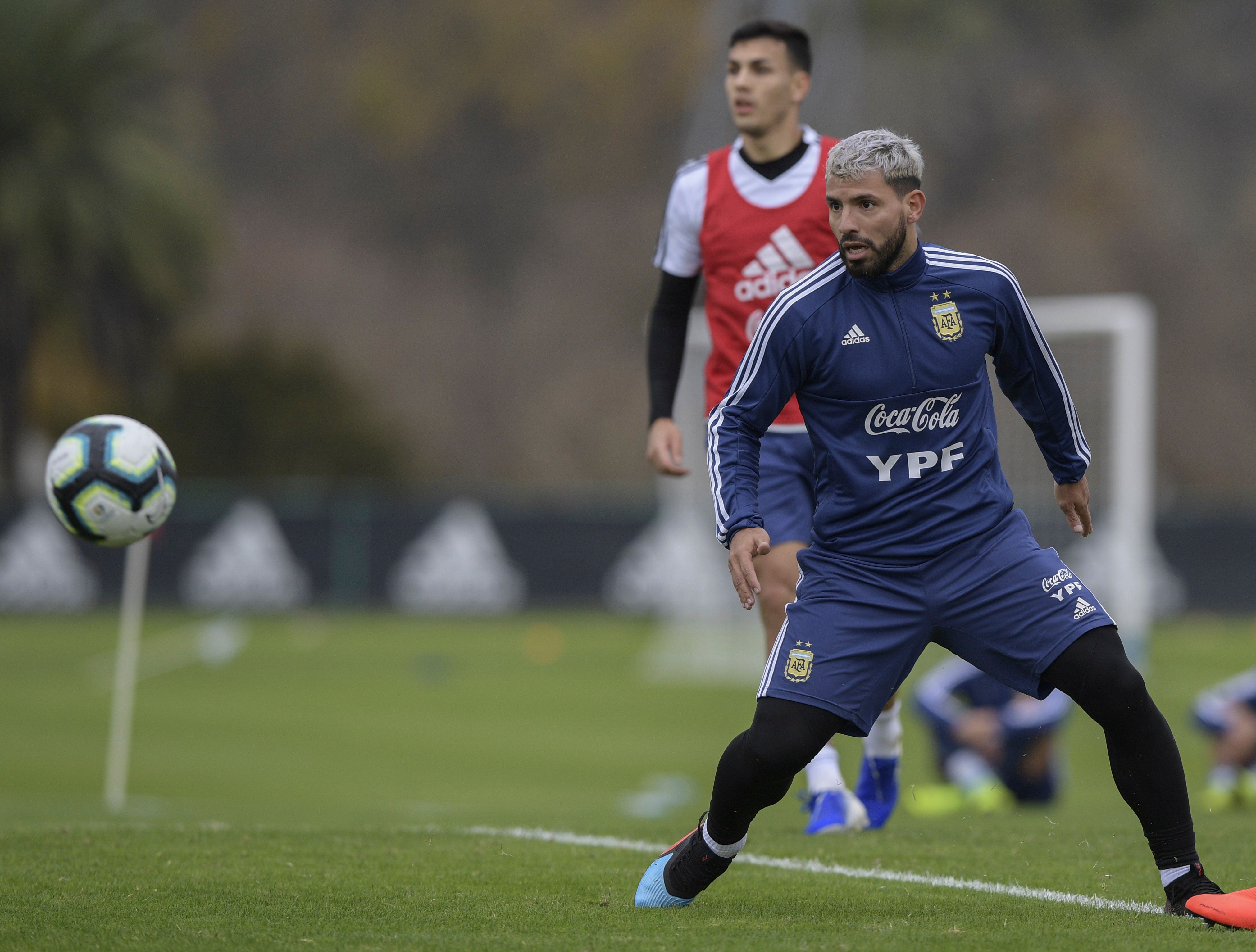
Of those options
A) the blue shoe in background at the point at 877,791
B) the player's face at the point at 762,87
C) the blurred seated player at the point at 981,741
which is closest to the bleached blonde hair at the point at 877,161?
the player's face at the point at 762,87

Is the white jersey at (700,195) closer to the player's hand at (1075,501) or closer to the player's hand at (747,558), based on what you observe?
the player's hand at (1075,501)

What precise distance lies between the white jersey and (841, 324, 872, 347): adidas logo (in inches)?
62.3

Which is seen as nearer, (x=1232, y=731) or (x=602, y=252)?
(x=1232, y=731)

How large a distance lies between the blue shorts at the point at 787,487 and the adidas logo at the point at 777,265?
537 millimetres

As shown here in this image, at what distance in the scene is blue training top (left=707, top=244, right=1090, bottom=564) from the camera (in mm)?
4891

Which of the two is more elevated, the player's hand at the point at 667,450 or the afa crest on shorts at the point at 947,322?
the afa crest on shorts at the point at 947,322

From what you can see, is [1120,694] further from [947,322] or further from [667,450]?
[667,450]

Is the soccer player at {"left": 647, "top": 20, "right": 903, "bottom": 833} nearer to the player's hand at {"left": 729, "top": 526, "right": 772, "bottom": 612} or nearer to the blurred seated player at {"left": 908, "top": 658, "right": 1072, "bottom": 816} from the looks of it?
the player's hand at {"left": 729, "top": 526, "right": 772, "bottom": 612}

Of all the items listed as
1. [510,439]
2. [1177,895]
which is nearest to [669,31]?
[510,439]

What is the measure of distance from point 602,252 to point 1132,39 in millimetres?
17545

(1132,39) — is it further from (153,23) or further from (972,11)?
Answer: (153,23)

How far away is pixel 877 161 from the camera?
4805 millimetres

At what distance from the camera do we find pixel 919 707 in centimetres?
1121

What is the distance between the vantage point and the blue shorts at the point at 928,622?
479 centimetres
